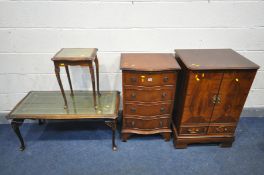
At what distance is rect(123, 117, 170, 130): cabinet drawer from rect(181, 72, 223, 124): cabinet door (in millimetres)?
215

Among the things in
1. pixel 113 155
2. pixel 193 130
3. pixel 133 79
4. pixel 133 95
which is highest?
pixel 133 79

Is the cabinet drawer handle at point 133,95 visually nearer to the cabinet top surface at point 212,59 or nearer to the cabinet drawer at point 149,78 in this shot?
the cabinet drawer at point 149,78

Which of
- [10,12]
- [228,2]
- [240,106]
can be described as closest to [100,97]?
[10,12]

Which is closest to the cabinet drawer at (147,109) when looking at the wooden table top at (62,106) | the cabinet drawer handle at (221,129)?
the wooden table top at (62,106)

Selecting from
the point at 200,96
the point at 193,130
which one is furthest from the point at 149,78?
the point at 193,130

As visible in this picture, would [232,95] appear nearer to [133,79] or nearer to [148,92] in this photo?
[148,92]

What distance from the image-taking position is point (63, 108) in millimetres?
2066

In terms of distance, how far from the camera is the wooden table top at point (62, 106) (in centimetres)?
197

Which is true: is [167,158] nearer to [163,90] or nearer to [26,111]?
[163,90]

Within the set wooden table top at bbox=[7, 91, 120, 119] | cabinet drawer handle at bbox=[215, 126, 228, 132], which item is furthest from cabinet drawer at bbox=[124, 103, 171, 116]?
cabinet drawer handle at bbox=[215, 126, 228, 132]

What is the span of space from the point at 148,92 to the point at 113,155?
2.60 ft

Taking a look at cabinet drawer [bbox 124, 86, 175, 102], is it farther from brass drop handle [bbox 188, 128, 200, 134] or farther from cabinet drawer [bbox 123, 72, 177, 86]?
brass drop handle [bbox 188, 128, 200, 134]

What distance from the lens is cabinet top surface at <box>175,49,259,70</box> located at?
1735 millimetres

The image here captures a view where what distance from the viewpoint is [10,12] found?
1963 mm
